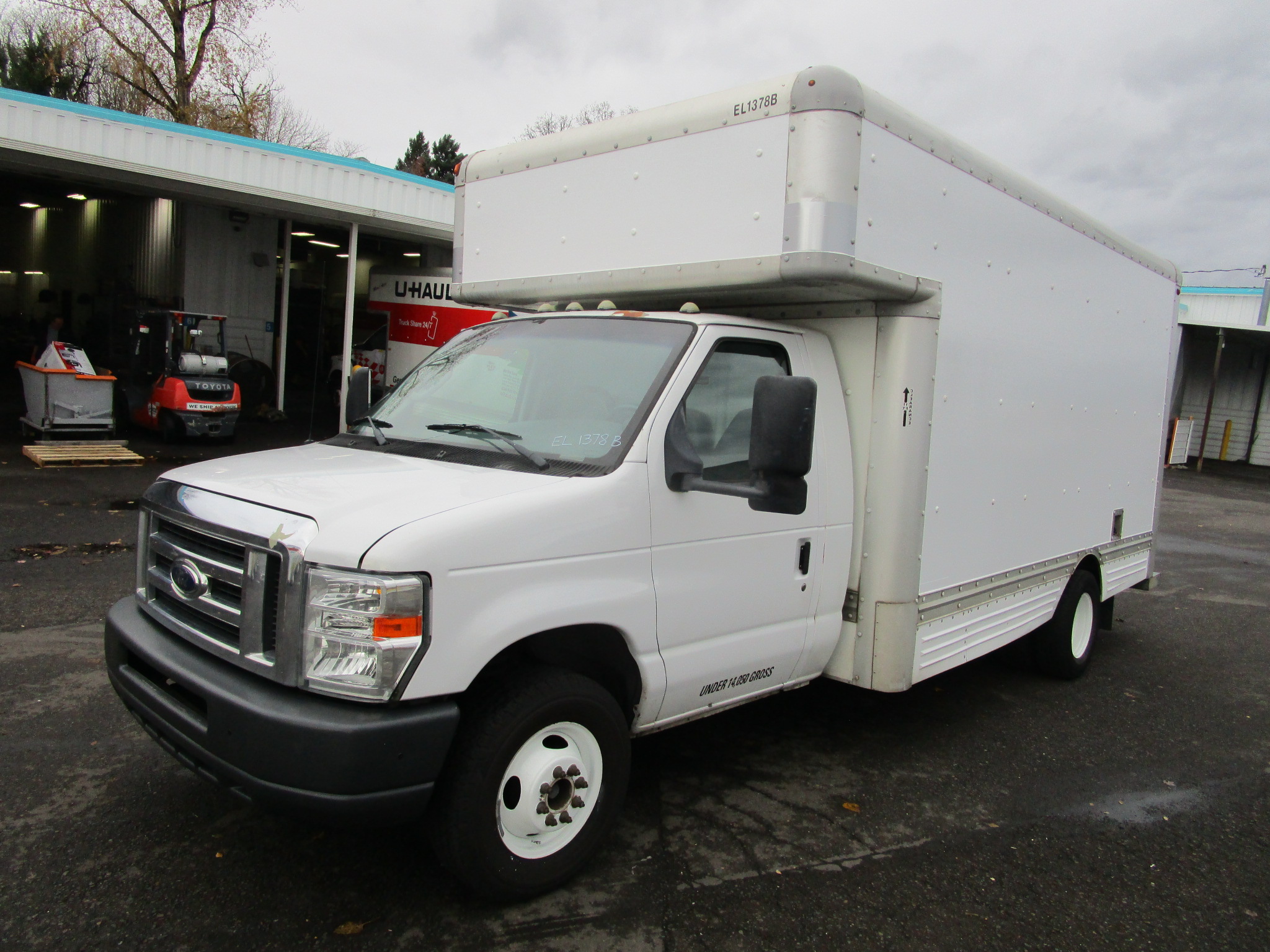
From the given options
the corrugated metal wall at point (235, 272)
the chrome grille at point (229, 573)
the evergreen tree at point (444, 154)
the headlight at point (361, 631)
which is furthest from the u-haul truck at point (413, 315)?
the evergreen tree at point (444, 154)

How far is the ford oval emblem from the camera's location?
3.11m

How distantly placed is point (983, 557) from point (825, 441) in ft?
4.66

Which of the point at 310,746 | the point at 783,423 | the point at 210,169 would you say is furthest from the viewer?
the point at 210,169

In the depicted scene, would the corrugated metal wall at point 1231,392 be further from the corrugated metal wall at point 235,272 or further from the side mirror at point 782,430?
the side mirror at point 782,430

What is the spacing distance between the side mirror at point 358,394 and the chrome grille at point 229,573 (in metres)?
1.22

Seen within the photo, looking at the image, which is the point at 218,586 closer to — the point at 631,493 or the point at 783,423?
the point at 631,493

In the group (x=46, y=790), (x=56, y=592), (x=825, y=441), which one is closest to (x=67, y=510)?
(x=56, y=592)

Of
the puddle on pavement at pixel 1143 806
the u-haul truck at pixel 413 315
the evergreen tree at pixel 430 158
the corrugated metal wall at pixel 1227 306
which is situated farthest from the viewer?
the evergreen tree at pixel 430 158

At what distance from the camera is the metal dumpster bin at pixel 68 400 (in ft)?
43.3

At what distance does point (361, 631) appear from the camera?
270 cm

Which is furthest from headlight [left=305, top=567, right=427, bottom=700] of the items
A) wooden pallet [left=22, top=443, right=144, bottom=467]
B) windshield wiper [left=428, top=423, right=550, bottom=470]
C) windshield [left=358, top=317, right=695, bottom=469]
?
wooden pallet [left=22, top=443, right=144, bottom=467]

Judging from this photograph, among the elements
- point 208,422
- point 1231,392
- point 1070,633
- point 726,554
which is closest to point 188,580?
point 726,554

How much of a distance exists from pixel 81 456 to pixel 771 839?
11940mm

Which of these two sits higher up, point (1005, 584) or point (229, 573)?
point (229, 573)
